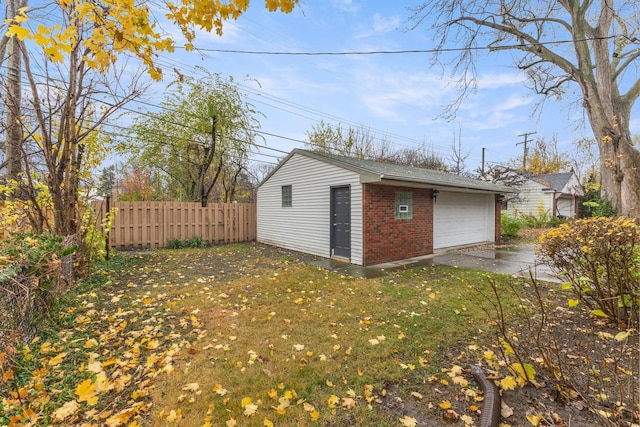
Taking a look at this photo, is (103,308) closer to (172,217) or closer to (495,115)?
(172,217)

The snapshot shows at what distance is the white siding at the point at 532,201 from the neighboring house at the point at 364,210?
1136cm

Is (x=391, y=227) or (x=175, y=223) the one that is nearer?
(x=391, y=227)

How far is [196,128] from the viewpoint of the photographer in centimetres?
1336

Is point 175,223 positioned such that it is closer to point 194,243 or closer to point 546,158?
point 194,243

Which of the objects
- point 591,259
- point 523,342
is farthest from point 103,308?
point 591,259

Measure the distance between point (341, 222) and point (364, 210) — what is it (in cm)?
107

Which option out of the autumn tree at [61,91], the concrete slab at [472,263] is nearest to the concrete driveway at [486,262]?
the concrete slab at [472,263]

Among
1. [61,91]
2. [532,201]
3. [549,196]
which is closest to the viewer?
[61,91]

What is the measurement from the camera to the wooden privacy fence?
33.6ft

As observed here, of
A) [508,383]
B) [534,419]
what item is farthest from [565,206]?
[534,419]

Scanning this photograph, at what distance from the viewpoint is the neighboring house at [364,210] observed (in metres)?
8.05

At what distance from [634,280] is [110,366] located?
229 inches

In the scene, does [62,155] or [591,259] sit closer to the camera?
[591,259]

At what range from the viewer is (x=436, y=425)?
213 cm
